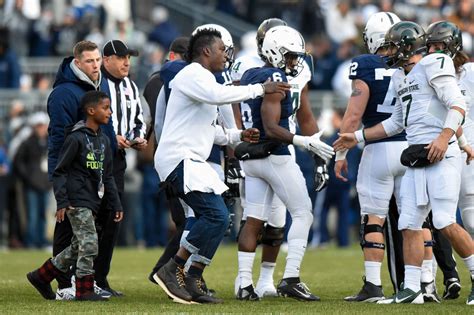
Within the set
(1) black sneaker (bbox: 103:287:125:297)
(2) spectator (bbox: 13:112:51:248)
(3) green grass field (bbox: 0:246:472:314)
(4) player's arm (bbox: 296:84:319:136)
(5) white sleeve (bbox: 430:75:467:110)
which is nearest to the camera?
(3) green grass field (bbox: 0:246:472:314)

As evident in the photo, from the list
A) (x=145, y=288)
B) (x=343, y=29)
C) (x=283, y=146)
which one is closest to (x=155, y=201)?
(x=343, y=29)

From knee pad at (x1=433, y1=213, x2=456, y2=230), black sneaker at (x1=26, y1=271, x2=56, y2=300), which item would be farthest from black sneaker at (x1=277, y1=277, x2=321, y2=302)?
black sneaker at (x1=26, y1=271, x2=56, y2=300)

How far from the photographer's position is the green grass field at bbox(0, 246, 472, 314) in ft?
31.1

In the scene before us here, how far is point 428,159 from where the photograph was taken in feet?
31.8

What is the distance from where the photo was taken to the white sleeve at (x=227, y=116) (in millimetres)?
11141

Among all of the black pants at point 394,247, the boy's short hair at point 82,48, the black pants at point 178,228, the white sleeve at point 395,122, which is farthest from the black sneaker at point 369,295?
the boy's short hair at point 82,48

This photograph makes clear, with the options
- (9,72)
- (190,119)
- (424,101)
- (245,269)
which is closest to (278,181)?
(245,269)

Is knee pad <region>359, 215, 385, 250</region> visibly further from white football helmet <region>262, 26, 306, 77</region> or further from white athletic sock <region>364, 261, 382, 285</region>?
white football helmet <region>262, 26, 306, 77</region>

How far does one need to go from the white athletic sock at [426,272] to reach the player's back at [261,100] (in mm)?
1510

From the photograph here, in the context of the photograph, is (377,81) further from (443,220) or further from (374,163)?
(443,220)

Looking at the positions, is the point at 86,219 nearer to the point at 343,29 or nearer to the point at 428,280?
the point at 428,280

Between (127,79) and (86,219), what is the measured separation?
81.5 inches

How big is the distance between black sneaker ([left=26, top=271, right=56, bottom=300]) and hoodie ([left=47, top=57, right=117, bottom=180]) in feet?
2.83

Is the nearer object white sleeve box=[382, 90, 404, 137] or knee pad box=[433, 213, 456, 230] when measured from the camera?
knee pad box=[433, 213, 456, 230]
